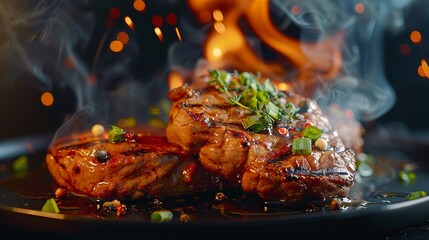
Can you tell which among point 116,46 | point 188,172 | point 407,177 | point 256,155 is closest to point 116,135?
point 188,172

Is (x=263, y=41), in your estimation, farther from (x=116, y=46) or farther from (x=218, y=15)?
(x=116, y=46)

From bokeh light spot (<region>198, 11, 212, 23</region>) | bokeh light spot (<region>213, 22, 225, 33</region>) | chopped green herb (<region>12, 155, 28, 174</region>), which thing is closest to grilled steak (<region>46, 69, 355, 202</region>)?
chopped green herb (<region>12, 155, 28, 174</region>)

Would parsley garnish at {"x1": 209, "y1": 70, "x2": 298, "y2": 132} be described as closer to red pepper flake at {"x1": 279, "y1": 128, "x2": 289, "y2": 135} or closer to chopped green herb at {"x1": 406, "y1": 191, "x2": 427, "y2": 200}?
red pepper flake at {"x1": 279, "y1": 128, "x2": 289, "y2": 135}

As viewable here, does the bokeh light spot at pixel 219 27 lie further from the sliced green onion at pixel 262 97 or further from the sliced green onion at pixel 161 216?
the sliced green onion at pixel 161 216

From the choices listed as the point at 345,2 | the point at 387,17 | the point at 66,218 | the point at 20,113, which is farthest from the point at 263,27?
the point at 66,218

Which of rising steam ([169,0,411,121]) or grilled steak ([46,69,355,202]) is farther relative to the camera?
rising steam ([169,0,411,121])
